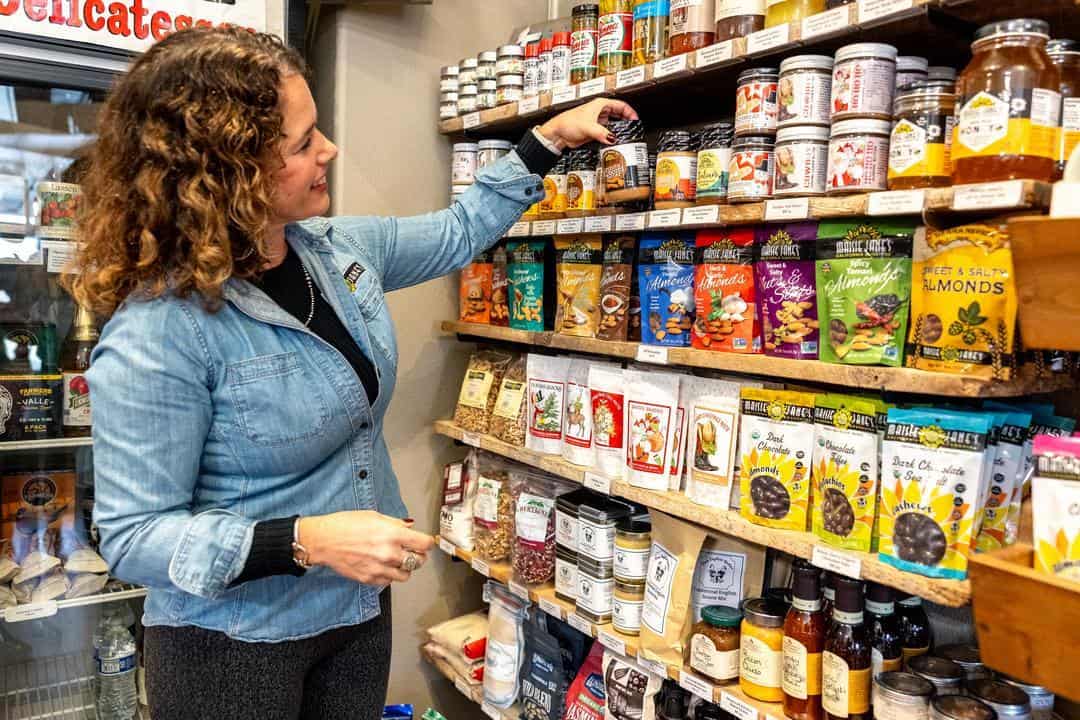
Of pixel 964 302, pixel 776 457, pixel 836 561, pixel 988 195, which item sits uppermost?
pixel 988 195

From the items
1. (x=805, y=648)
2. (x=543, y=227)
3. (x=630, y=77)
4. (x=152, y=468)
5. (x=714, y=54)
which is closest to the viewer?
(x=152, y=468)

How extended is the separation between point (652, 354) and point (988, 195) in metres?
0.88

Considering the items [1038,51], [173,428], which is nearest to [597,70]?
[1038,51]

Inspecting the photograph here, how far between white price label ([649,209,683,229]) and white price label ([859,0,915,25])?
588 mm

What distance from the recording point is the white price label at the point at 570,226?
2.32 meters

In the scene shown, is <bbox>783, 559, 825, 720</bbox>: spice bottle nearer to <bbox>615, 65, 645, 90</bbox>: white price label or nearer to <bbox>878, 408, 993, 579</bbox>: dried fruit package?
<bbox>878, 408, 993, 579</bbox>: dried fruit package

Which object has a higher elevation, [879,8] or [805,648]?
[879,8]

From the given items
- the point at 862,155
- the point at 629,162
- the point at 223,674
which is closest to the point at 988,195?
the point at 862,155

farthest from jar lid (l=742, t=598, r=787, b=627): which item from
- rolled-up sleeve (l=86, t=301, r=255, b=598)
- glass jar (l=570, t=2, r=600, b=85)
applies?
glass jar (l=570, t=2, r=600, b=85)

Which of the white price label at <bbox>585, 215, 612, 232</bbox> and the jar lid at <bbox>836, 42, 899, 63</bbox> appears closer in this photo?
the jar lid at <bbox>836, 42, 899, 63</bbox>

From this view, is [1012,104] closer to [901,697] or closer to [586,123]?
[586,123]

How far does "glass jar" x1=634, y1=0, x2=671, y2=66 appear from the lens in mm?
2064

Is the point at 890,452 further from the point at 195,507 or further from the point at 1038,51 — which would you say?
the point at 195,507

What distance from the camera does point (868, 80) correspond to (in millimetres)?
1607
